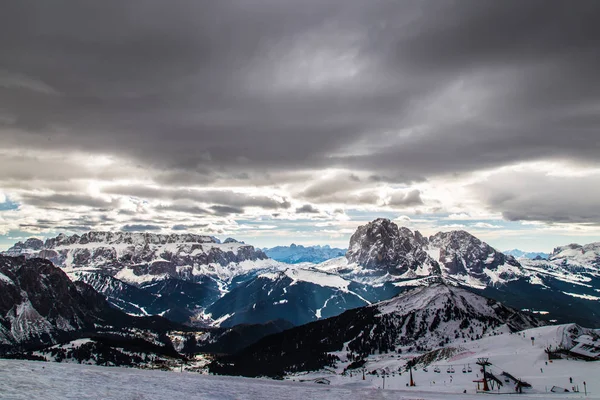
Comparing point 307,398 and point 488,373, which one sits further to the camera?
point 488,373

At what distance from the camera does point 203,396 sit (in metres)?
135

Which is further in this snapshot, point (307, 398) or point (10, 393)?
point (307, 398)

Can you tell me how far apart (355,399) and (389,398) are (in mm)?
15149

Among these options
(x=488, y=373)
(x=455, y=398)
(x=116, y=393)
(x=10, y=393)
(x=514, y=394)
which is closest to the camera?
(x=10, y=393)

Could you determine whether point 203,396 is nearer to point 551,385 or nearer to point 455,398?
point 455,398

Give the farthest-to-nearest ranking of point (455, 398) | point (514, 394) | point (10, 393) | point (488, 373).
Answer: point (488, 373)
point (514, 394)
point (455, 398)
point (10, 393)

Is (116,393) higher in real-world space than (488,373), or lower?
higher

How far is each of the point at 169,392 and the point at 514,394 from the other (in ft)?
381

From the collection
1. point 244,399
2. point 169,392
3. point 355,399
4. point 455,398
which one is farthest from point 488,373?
point 169,392

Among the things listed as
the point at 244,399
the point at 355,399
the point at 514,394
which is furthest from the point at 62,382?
the point at 514,394

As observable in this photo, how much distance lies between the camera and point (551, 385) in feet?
537

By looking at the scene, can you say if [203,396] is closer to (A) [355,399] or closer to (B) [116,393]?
(B) [116,393]

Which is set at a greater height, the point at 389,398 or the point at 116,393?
the point at 116,393

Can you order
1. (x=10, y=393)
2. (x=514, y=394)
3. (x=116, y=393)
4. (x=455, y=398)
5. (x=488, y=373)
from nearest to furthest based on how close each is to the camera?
(x=10, y=393) < (x=116, y=393) < (x=455, y=398) < (x=514, y=394) < (x=488, y=373)
